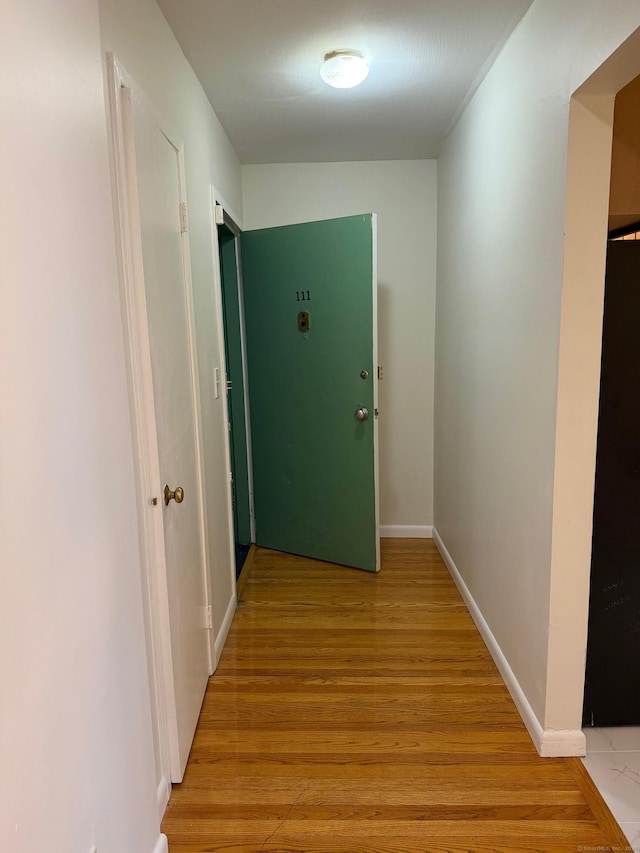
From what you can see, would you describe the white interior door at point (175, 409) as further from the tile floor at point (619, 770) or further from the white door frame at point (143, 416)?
the tile floor at point (619, 770)

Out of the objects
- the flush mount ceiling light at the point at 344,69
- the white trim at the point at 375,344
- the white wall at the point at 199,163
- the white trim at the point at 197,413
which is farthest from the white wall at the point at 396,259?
the white trim at the point at 197,413

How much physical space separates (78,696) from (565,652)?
1.43 metres

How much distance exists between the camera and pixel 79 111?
1.01 metres

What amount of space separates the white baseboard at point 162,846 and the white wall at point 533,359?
1.18 m

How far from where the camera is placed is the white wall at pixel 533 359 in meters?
1.59

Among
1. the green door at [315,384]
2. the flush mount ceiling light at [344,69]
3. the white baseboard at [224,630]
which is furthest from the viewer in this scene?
the green door at [315,384]

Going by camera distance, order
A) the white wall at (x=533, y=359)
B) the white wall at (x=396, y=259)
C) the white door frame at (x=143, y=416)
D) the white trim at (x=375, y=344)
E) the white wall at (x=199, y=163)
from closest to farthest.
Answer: the white door frame at (x=143, y=416), the white wall at (x=199, y=163), the white wall at (x=533, y=359), the white trim at (x=375, y=344), the white wall at (x=396, y=259)

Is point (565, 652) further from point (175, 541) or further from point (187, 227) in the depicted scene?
point (187, 227)

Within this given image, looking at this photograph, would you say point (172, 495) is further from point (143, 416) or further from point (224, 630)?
point (224, 630)

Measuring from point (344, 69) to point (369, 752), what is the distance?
2.41 meters

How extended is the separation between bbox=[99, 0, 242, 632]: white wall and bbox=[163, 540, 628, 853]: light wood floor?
1.37ft

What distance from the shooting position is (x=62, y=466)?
2.97 ft

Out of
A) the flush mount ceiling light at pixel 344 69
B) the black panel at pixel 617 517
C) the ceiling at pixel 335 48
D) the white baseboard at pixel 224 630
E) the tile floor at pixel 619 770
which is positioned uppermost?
the ceiling at pixel 335 48

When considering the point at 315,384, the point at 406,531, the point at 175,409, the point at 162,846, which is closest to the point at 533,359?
the point at 175,409
